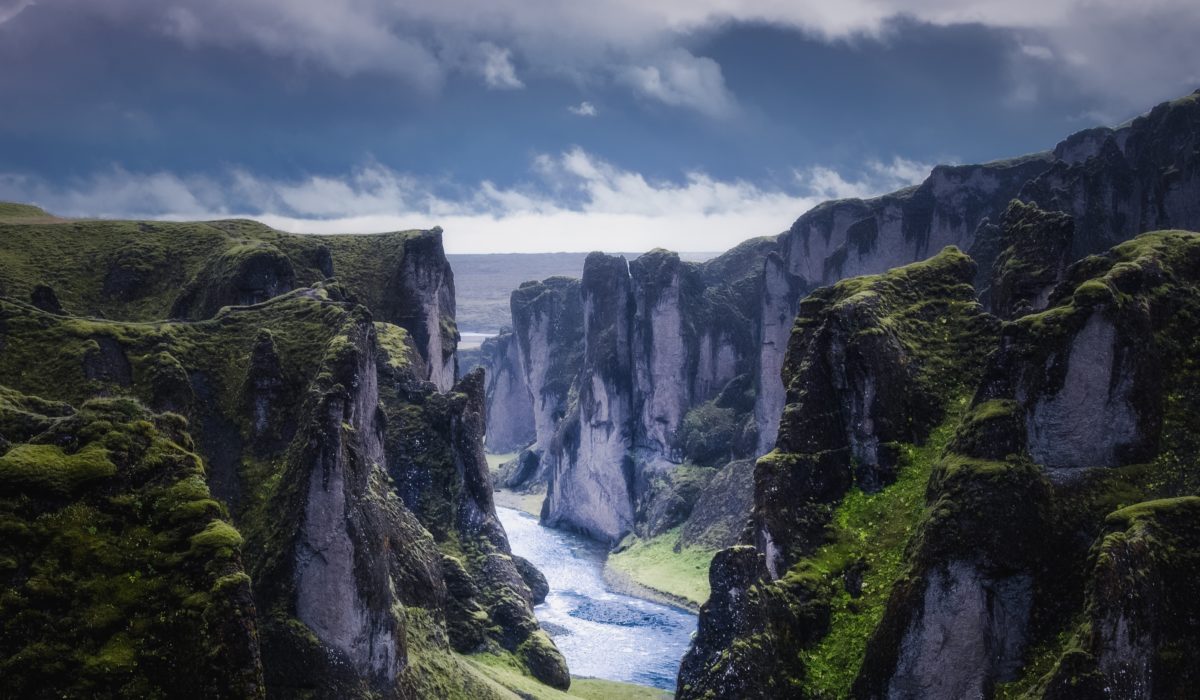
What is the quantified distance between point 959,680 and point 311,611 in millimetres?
28836

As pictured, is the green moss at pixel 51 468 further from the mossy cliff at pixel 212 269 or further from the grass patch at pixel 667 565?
the grass patch at pixel 667 565

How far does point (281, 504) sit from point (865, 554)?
94.6 ft

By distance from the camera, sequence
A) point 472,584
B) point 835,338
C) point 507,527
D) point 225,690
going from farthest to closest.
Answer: point 507,527
point 472,584
point 835,338
point 225,690

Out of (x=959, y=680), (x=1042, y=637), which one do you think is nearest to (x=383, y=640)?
(x=959, y=680)

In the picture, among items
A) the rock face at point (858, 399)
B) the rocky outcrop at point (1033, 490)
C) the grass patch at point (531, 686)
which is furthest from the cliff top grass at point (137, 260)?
the rocky outcrop at point (1033, 490)

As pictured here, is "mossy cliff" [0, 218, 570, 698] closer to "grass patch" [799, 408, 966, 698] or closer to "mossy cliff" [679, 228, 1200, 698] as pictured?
"mossy cliff" [679, 228, 1200, 698]

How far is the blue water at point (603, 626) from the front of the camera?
92.4 metres

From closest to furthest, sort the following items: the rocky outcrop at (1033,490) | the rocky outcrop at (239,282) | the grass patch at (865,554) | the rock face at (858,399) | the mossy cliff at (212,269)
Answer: the rocky outcrop at (1033,490), the grass patch at (865,554), the rock face at (858,399), the rocky outcrop at (239,282), the mossy cliff at (212,269)

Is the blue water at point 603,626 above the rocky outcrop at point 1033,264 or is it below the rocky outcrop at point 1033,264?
below

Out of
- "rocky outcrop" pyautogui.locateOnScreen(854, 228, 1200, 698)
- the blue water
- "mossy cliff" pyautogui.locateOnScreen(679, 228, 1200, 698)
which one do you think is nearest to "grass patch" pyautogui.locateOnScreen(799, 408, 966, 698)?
"mossy cliff" pyautogui.locateOnScreen(679, 228, 1200, 698)

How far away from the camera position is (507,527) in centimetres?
17000

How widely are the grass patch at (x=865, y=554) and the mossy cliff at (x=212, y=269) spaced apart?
53.3 m

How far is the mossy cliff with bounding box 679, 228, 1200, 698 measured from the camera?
33.8 metres

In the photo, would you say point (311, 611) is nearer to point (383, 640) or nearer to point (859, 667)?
point (383, 640)
